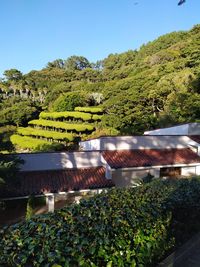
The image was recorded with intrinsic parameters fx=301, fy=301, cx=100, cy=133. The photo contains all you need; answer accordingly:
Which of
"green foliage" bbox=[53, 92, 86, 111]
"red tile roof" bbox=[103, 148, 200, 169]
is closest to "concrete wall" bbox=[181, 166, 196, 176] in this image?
"red tile roof" bbox=[103, 148, 200, 169]

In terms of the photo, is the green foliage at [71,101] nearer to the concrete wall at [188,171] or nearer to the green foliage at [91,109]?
the green foliage at [91,109]

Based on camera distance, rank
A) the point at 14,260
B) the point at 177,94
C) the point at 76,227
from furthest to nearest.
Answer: the point at 177,94 < the point at 76,227 < the point at 14,260

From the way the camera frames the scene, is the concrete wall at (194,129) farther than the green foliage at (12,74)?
No

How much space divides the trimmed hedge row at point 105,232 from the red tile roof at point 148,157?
37.7 ft

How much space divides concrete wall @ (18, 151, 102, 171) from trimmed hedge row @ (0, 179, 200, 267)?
40.7 feet

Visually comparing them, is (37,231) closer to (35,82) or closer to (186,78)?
(186,78)

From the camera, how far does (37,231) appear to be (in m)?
3.25

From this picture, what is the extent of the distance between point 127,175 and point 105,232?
13981mm

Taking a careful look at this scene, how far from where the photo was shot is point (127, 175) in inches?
682

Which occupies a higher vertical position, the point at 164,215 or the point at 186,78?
the point at 186,78

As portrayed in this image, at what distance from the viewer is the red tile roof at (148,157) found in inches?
663

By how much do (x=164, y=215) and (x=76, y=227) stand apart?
1.63m

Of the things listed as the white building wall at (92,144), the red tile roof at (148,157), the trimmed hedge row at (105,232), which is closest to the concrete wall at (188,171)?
the red tile roof at (148,157)

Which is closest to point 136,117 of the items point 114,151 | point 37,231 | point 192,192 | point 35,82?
point 114,151
